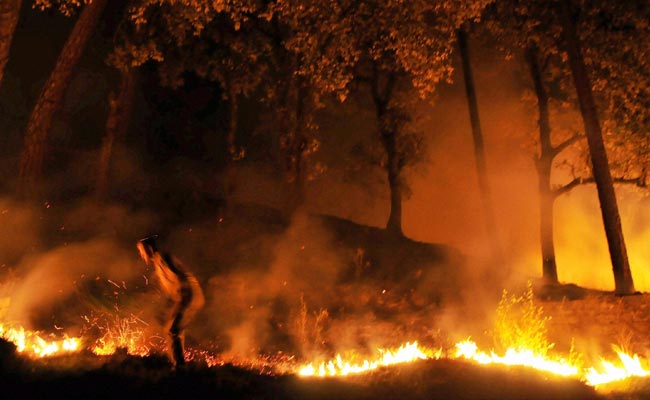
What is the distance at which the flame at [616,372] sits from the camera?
8086mm

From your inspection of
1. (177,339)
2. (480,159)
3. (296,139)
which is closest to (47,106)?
(296,139)

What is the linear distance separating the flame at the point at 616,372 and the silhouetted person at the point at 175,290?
15.0 ft

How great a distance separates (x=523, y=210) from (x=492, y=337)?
15.0m

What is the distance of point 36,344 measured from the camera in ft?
28.0

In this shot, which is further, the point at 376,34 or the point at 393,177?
the point at 393,177

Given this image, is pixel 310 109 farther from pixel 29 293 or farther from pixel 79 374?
pixel 79 374

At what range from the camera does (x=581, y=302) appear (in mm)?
12305

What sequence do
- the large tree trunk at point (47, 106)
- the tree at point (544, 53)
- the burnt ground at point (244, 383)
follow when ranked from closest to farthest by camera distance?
the burnt ground at point (244, 383) < the large tree trunk at point (47, 106) < the tree at point (544, 53)

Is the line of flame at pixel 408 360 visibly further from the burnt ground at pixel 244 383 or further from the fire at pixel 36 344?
the burnt ground at pixel 244 383

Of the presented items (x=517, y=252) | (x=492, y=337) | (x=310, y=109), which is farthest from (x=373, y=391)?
(x=517, y=252)

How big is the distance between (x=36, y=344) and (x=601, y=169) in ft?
33.8

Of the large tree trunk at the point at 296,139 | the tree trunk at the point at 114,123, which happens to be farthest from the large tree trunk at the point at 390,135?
the tree trunk at the point at 114,123

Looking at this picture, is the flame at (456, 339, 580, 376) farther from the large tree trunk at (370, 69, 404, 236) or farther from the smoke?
the large tree trunk at (370, 69, 404, 236)

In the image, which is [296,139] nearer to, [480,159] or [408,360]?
[480,159]
